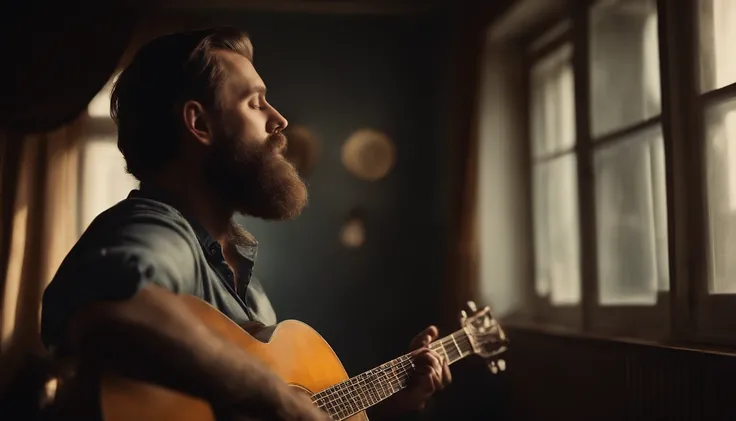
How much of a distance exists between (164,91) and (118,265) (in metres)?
0.49

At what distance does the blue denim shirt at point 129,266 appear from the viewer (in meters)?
0.84

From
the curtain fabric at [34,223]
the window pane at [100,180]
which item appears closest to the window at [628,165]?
the window pane at [100,180]

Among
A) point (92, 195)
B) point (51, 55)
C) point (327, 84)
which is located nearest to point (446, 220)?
point (327, 84)

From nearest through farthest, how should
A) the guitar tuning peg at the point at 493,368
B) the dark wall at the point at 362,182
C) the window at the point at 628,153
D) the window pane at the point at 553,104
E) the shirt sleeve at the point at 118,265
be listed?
1. the shirt sleeve at the point at 118,265
2. the guitar tuning peg at the point at 493,368
3. the window at the point at 628,153
4. the window pane at the point at 553,104
5. the dark wall at the point at 362,182

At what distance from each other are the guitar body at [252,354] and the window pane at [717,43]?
907mm

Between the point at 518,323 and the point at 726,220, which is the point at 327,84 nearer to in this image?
the point at 518,323

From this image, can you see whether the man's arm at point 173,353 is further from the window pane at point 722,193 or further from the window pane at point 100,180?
the window pane at point 100,180

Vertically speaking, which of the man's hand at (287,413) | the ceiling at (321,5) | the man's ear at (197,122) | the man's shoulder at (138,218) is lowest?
the man's hand at (287,413)

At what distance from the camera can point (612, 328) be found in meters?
1.68

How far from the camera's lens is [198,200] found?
1.22m

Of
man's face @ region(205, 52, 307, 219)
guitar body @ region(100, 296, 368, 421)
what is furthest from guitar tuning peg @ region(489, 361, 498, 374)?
man's face @ region(205, 52, 307, 219)

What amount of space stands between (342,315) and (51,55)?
126 centimetres

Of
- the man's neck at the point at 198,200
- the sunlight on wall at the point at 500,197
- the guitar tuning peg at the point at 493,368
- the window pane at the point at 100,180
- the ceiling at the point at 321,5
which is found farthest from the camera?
the ceiling at the point at 321,5

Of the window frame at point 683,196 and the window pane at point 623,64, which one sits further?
the window pane at point 623,64
